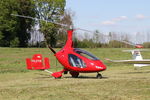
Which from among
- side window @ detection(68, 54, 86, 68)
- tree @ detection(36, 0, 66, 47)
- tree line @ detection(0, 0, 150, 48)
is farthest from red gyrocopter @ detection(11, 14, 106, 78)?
tree @ detection(36, 0, 66, 47)

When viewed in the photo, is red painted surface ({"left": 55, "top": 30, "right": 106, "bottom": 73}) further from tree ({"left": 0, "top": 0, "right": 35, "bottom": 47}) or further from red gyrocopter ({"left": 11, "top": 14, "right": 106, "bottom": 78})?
tree ({"left": 0, "top": 0, "right": 35, "bottom": 47})

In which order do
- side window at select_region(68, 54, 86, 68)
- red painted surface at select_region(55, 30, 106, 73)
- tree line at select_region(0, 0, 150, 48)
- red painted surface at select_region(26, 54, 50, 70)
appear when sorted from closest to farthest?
red painted surface at select_region(55, 30, 106, 73), side window at select_region(68, 54, 86, 68), red painted surface at select_region(26, 54, 50, 70), tree line at select_region(0, 0, 150, 48)

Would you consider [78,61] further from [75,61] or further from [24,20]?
[24,20]

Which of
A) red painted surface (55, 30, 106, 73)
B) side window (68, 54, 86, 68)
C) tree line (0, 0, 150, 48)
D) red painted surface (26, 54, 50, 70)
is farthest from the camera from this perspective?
tree line (0, 0, 150, 48)

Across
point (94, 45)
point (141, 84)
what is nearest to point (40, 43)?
point (94, 45)

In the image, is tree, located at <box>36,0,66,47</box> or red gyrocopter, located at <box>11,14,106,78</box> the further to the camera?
tree, located at <box>36,0,66,47</box>

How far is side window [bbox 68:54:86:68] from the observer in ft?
57.1

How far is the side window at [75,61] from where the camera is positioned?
57.1 ft

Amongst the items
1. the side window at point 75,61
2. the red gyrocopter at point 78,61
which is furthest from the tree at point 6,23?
the side window at point 75,61

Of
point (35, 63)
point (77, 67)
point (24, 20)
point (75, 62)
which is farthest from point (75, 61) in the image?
point (24, 20)

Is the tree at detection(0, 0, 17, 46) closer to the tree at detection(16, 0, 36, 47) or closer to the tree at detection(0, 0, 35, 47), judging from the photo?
the tree at detection(0, 0, 35, 47)

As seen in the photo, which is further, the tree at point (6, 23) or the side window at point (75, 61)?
the tree at point (6, 23)

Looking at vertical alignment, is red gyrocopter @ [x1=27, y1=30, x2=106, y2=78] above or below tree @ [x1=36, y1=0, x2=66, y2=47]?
below

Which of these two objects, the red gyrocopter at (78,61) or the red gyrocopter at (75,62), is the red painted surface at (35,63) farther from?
the red gyrocopter at (78,61)
